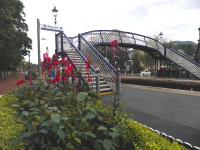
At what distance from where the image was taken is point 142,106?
12.4 meters

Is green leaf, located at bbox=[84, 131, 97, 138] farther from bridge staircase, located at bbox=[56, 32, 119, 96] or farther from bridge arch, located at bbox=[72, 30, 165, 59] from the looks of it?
bridge arch, located at bbox=[72, 30, 165, 59]

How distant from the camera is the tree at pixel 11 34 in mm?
42969

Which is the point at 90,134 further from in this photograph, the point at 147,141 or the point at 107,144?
the point at 147,141

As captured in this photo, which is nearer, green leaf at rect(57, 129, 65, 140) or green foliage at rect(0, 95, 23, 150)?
green leaf at rect(57, 129, 65, 140)

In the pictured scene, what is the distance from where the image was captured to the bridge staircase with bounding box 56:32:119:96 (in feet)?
50.6

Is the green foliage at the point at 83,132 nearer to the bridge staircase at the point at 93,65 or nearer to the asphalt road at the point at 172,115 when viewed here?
the asphalt road at the point at 172,115

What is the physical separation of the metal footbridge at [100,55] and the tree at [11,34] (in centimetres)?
1794

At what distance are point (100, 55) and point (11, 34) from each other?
29.5 m

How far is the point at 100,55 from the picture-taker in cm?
1852

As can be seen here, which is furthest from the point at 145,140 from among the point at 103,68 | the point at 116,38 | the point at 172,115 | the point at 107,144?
the point at 116,38

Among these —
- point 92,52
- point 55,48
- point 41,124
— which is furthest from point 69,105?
point 55,48

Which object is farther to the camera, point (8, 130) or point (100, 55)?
point (100, 55)

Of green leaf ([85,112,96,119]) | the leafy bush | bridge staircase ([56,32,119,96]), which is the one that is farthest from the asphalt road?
bridge staircase ([56,32,119,96])

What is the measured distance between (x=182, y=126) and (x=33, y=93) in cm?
394
